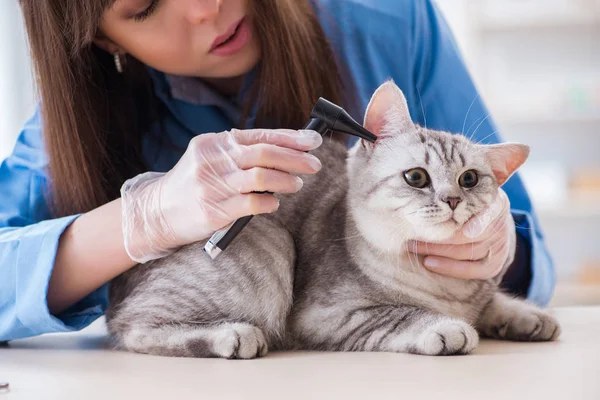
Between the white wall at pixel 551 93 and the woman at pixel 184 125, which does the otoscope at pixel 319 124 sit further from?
the white wall at pixel 551 93

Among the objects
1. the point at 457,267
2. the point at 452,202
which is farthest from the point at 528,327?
the point at 452,202

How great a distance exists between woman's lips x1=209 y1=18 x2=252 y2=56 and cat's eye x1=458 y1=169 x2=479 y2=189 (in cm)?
59

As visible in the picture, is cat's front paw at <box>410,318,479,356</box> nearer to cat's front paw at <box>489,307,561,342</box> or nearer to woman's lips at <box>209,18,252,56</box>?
cat's front paw at <box>489,307,561,342</box>

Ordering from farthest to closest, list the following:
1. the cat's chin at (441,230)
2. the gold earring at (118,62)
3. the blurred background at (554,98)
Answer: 1. the blurred background at (554,98)
2. the gold earring at (118,62)
3. the cat's chin at (441,230)

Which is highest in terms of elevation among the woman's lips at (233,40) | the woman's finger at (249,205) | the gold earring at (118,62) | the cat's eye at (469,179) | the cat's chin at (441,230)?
the woman's lips at (233,40)

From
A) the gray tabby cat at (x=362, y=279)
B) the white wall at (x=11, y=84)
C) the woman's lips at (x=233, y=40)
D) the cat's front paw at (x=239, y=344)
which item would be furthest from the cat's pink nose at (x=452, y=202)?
the white wall at (x=11, y=84)

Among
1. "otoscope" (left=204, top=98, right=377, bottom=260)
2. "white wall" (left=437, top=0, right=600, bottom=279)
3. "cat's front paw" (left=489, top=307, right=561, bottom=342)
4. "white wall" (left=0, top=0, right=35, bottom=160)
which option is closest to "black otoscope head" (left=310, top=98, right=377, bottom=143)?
"otoscope" (left=204, top=98, right=377, bottom=260)

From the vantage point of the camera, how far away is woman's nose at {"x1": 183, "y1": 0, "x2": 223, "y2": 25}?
55.1 inches

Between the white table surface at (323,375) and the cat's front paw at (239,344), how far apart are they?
0.02 metres

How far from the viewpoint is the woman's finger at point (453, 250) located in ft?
4.33

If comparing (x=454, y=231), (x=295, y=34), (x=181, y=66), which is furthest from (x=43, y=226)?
(x=454, y=231)

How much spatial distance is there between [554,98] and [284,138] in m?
3.17

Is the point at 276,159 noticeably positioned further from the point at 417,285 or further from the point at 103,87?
the point at 103,87

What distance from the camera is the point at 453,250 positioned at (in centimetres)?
133
